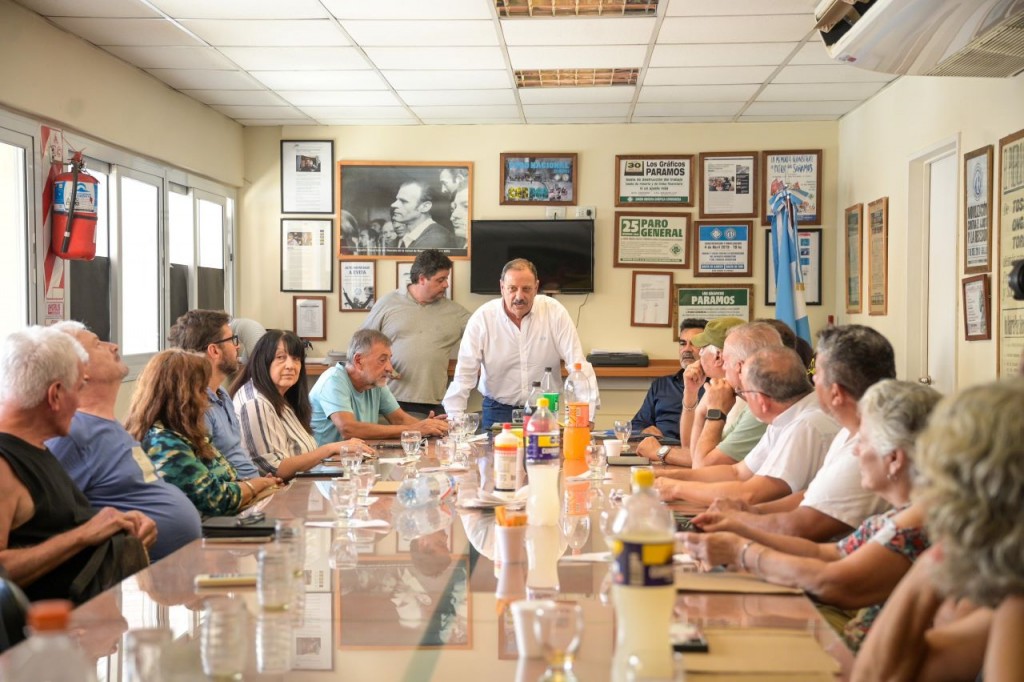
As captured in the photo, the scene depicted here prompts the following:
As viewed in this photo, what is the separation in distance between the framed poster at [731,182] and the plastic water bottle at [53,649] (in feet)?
23.7

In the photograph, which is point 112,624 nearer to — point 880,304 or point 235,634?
point 235,634

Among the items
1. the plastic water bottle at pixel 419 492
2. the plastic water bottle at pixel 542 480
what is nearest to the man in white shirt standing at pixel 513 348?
the plastic water bottle at pixel 419 492

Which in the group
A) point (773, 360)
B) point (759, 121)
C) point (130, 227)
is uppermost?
point (759, 121)

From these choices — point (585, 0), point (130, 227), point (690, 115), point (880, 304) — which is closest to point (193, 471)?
point (585, 0)

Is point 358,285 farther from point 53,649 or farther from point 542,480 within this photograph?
point 53,649

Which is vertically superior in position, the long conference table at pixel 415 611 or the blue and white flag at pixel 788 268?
the blue and white flag at pixel 788 268

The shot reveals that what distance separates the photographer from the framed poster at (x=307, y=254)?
27.2 ft

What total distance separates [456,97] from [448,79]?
0.54 m

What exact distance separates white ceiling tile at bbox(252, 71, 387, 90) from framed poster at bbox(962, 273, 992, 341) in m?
3.66

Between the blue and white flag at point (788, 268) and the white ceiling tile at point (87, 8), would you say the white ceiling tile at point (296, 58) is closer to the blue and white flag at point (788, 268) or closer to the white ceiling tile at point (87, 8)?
the white ceiling tile at point (87, 8)

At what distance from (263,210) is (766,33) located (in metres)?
4.34

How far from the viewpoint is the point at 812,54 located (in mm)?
6047

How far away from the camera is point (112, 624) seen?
6.18ft

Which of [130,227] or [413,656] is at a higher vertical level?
[130,227]
